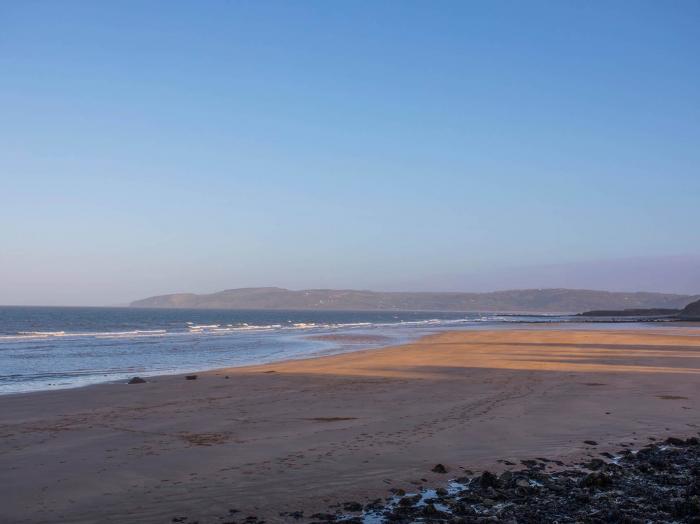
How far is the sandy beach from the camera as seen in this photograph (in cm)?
694

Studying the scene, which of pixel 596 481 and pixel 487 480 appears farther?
pixel 487 480

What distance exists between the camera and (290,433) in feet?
34.0

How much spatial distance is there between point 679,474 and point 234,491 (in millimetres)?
Result: 5181

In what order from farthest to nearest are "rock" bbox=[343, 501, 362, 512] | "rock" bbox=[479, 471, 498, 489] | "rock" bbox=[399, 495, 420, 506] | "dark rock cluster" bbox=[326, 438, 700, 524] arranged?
"rock" bbox=[479, 471, 498, 489], "rock" bbox=[399, 495, 420, 506], "rock" bbox=[343, 501, 362, 512], "dark rock cluster" bbox=[326, 438, 700, 524]

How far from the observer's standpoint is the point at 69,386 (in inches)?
712

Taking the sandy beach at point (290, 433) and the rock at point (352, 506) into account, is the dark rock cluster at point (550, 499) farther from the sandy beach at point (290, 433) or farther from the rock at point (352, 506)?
the sandy beach at point (290, 433)

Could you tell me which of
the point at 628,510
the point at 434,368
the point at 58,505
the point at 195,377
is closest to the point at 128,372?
the point at 195,377

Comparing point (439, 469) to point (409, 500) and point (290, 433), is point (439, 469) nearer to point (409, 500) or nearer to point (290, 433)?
point (409, 500)

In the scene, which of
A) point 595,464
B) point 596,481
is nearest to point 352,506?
point 596,481

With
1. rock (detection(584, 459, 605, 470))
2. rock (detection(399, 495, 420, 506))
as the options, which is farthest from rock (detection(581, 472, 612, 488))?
rock (detection(399, 495, 420, 506))

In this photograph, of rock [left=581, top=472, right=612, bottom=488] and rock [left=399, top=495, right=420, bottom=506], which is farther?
rock [left=581, top=472, right=612, bottom=488]

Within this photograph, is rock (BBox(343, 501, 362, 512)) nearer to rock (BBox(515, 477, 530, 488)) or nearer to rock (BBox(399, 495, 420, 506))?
rock (BBox(399, 495, 420, 506))

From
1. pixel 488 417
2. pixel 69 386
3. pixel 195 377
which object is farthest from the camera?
pixel 195 377

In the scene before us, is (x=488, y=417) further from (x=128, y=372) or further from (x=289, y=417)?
(x=128, y=372)
